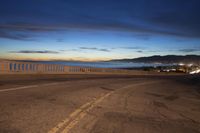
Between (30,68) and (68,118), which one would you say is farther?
(30,68)

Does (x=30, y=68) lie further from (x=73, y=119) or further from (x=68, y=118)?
(x=73, y=119)

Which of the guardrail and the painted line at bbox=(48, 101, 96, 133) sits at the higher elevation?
the guardrail

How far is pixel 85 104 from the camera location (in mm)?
10867

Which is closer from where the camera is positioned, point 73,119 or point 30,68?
point 73,119

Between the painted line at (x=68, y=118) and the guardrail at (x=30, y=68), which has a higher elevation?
the guardrail at (x=30, y=68)

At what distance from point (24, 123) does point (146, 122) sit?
3.16m

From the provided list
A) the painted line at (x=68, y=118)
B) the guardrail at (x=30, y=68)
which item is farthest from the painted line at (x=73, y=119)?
the guardrail at (x=30, y=68)

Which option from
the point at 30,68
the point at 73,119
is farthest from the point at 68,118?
the point at 30,68

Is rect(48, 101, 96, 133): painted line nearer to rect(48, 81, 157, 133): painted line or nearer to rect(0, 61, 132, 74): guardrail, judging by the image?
rect(48, 81, 157, 133): painted line

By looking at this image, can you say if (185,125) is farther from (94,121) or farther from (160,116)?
(94,121)

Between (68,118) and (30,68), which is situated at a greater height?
(30,68)

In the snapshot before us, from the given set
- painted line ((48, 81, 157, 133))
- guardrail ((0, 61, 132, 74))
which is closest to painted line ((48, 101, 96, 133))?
painted line ((48, 81, 157, 133))

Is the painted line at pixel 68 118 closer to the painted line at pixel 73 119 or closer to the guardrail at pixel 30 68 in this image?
the painted line at pixel 73 119

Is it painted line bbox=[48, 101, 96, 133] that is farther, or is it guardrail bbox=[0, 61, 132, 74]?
guardrail bbox=[0, 61, 132, 74]
